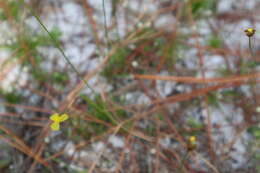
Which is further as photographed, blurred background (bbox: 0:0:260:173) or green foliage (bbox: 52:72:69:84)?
green foliage (bbox: 52:72:69:84)

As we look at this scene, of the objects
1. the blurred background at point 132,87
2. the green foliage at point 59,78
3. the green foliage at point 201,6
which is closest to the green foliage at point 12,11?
the blurred background at point 132,87

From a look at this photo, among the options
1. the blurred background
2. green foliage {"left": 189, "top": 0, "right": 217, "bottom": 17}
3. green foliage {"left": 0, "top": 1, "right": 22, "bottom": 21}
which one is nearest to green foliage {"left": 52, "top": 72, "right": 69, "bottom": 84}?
the blurred background

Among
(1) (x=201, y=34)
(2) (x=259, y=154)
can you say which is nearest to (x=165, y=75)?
(1) (x=201, y=34)

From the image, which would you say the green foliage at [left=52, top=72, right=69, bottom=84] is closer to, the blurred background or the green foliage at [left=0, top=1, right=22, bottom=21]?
the blurred background

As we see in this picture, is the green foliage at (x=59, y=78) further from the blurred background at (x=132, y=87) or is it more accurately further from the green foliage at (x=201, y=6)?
the green foliage at (x=201, y=6)

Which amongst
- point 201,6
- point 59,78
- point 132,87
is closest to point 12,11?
point 59,78

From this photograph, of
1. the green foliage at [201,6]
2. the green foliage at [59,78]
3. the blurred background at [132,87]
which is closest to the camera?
the blurred background at [132,87]

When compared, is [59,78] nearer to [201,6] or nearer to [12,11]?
[12,11]

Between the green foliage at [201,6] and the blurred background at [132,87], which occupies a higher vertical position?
the green foliage at [201,6]
